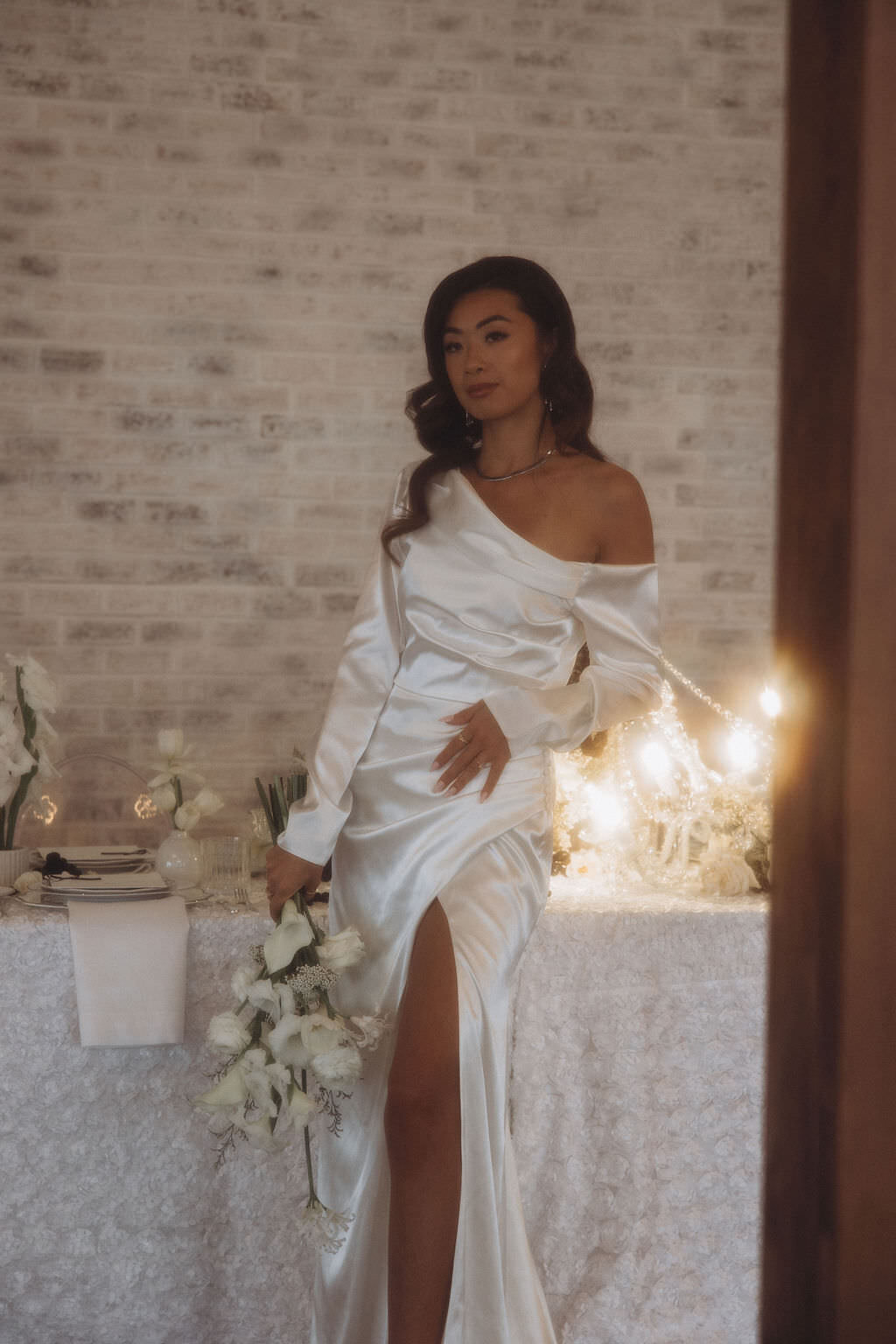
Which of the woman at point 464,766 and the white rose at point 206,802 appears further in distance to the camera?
the white rose at point 206,802

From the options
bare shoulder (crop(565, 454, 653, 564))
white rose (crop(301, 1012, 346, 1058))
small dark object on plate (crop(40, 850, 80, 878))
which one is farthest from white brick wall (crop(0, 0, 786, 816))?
white rose (crop(301, 1012, 346, 1058))

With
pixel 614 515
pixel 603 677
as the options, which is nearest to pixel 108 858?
pixel 603 677

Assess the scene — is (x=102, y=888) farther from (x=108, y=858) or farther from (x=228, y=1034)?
(x=228, y=1034)

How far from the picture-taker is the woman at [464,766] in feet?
5.99

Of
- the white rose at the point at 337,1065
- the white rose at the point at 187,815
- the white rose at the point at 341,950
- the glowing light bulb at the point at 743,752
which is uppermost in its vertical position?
the glowing light bulb at the point at 743,752

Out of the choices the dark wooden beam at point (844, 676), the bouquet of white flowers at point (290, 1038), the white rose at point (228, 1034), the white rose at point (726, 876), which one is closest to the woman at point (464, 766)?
the bouquet of white flowers at point (290, 1038)

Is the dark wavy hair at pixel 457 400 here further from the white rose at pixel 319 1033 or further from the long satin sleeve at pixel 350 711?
the white rose at pixel 319 1033

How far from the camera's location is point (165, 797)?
99.3 inches

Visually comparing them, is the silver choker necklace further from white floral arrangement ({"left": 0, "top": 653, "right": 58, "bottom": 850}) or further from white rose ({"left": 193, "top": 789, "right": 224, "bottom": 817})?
white floral arrangement ({"left": 0, "top": 653, "right": 58, "bottom": 850})

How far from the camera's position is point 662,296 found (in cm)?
350

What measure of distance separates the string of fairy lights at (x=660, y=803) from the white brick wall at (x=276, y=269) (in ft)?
2.52

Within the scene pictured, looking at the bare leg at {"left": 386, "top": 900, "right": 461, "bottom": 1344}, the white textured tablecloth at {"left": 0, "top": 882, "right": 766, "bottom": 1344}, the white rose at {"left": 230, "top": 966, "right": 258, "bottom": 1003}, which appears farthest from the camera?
the white textured tablecloth at {"left": 0, "top": 882, "right": 766, "bottom": 1344}

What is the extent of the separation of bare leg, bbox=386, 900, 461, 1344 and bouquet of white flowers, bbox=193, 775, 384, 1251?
72mm

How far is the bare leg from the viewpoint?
1745 mm
